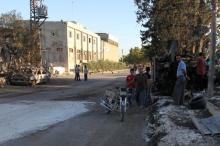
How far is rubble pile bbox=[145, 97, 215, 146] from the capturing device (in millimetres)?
10594

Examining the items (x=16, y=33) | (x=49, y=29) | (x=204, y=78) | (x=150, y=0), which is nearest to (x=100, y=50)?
(x=49, y=29)

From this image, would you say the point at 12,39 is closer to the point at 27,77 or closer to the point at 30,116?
the point at 27,77

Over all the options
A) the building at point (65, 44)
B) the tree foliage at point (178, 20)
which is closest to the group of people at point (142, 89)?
the tree foliage at point (178, 20)

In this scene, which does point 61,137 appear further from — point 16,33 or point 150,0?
point 16,33

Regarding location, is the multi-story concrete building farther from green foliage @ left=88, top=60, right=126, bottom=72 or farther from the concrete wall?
green foliage @ left=88, top=60, right=126, bottom=72

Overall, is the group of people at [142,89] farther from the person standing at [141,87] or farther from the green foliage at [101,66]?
the green foliage at [101,66]

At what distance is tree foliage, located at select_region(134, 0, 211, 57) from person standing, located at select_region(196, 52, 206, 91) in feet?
22.4

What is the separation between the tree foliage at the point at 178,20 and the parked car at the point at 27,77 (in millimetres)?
10238

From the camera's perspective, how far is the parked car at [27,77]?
134 ft

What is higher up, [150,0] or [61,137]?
[150,0]

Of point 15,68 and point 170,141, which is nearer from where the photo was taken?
point 170,141

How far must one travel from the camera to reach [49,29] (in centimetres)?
8869

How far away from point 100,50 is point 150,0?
92.4m

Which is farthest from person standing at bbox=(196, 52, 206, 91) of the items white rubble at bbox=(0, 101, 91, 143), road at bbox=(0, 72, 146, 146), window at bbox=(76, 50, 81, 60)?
window at bbox=(76, 50, 81, 60)
